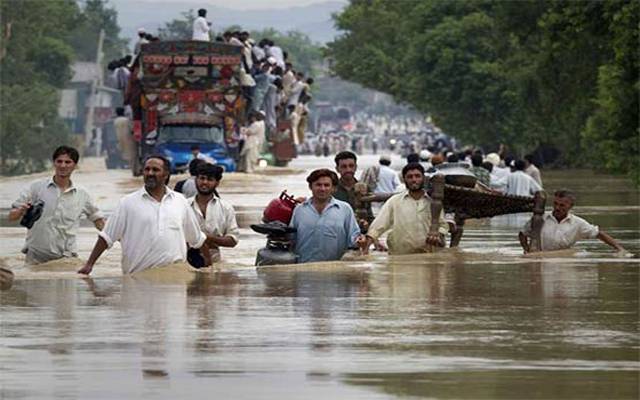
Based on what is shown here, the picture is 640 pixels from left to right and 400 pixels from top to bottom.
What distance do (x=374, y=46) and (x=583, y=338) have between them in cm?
10224

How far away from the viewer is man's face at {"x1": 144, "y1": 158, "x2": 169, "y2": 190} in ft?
58.1

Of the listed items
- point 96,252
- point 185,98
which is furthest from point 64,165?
point 185,98

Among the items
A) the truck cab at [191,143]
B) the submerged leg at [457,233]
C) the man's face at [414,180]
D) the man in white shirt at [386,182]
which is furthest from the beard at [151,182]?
the truck cab at [191,143]

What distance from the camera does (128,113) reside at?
214 feet

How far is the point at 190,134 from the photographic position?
207 feet

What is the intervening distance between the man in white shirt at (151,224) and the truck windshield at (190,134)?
145ft

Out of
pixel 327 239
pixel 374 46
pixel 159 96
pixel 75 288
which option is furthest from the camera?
pixel 374 46

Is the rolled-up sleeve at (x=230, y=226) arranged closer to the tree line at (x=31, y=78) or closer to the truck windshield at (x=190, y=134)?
the truck windshield at (x=190, y=134)

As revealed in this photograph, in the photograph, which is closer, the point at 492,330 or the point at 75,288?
the point at 492,330

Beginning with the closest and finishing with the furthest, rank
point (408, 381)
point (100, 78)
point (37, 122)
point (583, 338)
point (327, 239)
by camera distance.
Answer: point (408, 381) < point (583, 338) < point (327, 239) < point (37, 122) < point (100, 78)

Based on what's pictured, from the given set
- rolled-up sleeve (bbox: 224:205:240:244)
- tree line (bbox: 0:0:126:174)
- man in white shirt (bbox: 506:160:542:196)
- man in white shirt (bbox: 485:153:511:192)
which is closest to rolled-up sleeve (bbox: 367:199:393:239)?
rolled-up sleeve (bbox: 224:205:240:244)

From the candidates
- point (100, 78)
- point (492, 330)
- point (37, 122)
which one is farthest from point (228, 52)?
point (100, 78)

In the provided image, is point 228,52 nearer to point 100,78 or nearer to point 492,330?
point 492,330

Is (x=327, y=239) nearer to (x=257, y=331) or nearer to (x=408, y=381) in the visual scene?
(x=257, y=331)
